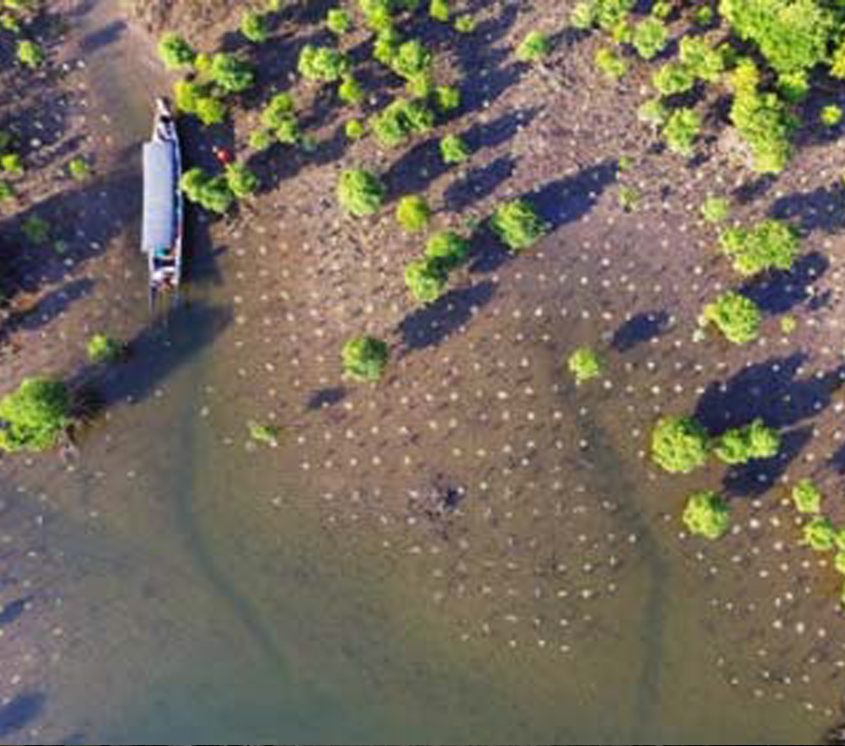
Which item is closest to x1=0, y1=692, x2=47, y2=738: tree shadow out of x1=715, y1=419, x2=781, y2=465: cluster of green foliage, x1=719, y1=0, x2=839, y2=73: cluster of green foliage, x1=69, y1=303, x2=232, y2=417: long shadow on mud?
x1=69, y1=303, x2=232, y2=417: long shadow on mud

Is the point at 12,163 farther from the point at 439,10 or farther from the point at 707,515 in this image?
the point at 707,515

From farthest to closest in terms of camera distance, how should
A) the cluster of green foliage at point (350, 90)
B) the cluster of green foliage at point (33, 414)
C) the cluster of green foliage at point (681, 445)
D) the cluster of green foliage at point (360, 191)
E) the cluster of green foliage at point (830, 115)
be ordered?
the cluster of green foliage at point (830, 115)
the cluster of green foliage at point (350, 90)
the cluster of green foliage at point (681, 445)
the cluster of green foliage at point (360, 191)
the cluster of green foliage at point (33, 414)

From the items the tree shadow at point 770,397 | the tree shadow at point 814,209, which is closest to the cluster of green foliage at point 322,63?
the tree shadow at point 814,209

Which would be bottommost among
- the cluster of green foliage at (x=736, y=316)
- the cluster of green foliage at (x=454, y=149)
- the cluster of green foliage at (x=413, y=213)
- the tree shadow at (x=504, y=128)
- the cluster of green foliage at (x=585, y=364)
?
the cluster of green foliage at (x=736, y=316)

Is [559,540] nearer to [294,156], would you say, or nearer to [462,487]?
[462,487]

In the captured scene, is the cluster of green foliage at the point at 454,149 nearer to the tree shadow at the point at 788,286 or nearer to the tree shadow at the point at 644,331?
the tree shadow at the point at 644,331
